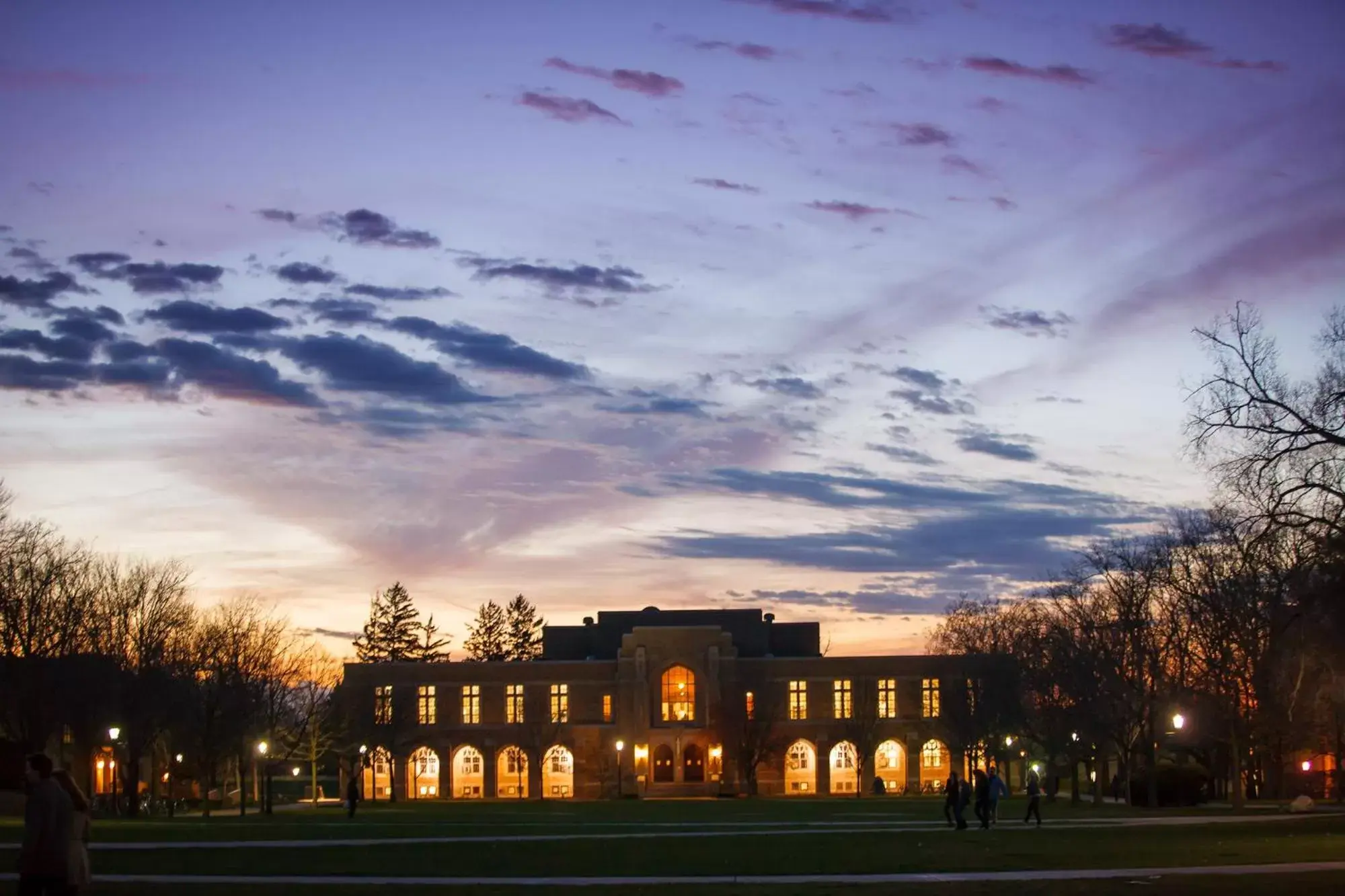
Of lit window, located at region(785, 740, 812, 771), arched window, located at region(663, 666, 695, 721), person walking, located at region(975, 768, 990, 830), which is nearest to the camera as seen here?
person walking, located at region(975, 768, 990, 830)

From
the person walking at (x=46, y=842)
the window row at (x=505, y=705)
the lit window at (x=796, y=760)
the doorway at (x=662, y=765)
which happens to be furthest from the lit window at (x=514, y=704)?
the person walking at (x=46, y=842)

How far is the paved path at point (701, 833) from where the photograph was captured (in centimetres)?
3484

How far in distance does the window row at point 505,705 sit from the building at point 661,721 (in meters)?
0.09

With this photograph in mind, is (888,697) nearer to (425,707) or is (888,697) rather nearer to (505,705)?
(505,705)

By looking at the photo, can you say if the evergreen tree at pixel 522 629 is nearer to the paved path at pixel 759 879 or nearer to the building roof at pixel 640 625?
the building roof at pixel 640 625

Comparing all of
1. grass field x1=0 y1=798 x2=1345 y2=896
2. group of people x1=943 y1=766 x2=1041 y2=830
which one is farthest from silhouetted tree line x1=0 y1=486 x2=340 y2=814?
group of people x1=943 y1=766 x2=1041 y2=830

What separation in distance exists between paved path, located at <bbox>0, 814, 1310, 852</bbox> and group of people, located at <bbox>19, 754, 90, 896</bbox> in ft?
56.6

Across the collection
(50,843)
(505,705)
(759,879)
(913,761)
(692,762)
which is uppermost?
(50,843)

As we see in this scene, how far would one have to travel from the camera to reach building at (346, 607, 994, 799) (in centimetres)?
9962

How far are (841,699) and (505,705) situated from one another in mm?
21750

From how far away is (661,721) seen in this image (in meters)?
102

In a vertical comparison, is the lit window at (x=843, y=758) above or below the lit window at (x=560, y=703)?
below

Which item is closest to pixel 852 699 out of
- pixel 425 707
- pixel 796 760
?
pixel 796 760

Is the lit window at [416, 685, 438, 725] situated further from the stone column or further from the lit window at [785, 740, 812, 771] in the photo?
the stone column
